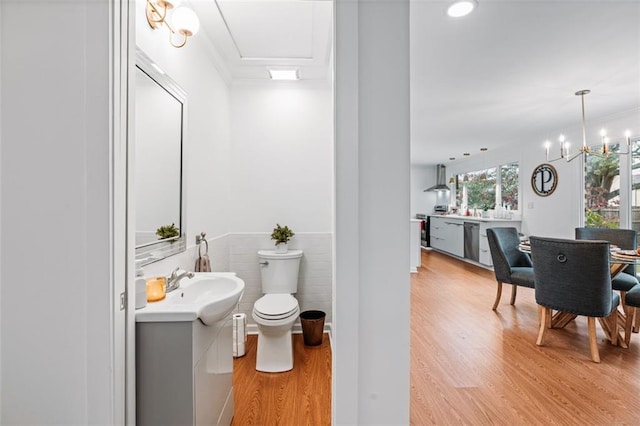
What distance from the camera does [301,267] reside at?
3055mm

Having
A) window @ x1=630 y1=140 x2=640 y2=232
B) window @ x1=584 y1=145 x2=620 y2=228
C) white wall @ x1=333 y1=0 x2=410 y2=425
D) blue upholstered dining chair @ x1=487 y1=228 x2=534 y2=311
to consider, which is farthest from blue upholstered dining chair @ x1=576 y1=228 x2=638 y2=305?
white wall @ x1=333 y1=0 x2=410 y2=425

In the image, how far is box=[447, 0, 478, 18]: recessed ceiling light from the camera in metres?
1.95

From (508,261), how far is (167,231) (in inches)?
137

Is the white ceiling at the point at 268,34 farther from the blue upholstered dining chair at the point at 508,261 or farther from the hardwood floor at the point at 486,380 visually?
the blue upholstered dining chair at the point at 508,261

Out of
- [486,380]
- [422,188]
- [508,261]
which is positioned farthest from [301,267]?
[422,188]

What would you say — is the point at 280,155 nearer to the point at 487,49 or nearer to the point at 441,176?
the point at 487,49

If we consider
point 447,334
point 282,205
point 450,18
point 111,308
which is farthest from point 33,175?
point 447,334

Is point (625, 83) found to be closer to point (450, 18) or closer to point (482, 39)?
point (482, 39)

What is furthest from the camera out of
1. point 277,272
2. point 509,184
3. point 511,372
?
point 509,184

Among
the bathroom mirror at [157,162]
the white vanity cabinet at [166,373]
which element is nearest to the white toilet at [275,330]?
the bathroom mirror at [157,162]

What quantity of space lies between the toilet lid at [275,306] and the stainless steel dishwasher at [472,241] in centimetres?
502

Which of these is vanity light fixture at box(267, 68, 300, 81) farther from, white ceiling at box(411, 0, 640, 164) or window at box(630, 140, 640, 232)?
window at box(630, 140, 640, 232)

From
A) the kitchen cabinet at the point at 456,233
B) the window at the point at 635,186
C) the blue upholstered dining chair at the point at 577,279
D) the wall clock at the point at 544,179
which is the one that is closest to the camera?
the blue upholstered dining chair at the point at 577,279

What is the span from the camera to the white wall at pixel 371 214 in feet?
3.38
